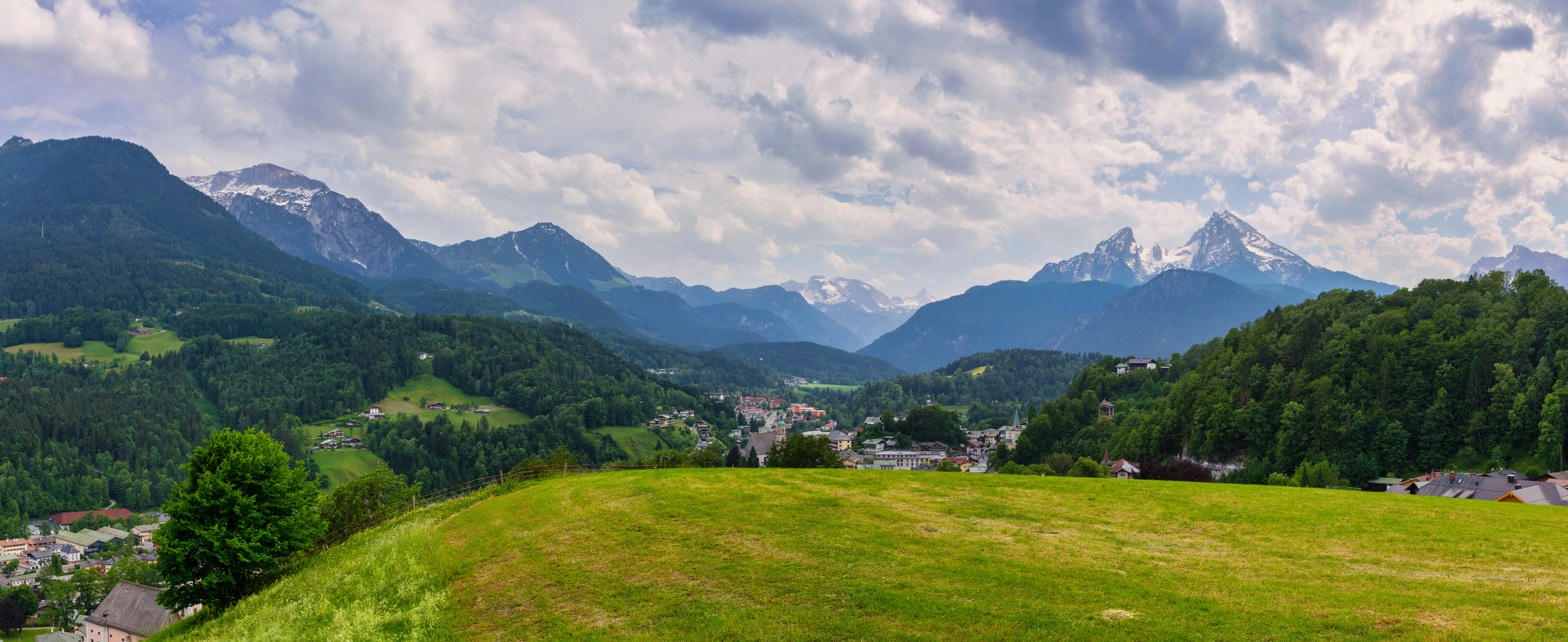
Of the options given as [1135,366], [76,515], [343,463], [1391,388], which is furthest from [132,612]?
[1135,366]

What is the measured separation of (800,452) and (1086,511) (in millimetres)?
34552

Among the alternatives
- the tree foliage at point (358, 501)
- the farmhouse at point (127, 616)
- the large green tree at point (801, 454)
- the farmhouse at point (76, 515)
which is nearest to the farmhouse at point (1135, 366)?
the large green tree at point (801, 454)

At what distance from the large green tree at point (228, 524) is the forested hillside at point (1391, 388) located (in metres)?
83.2

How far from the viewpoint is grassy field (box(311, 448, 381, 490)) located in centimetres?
14062

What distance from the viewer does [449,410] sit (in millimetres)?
189875

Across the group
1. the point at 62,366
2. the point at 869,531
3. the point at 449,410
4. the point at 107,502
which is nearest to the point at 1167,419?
the point at 869,531

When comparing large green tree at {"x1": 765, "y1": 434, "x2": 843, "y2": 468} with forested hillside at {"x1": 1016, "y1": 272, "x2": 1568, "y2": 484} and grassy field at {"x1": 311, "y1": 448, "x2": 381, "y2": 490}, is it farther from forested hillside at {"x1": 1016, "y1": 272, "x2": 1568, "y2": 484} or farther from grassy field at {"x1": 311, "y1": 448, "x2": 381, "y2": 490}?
grassy field at {"x1": 311, "y1": 448, "x2": 381, "y2": 490}

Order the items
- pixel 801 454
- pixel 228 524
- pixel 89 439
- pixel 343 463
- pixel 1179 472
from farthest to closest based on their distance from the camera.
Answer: pixel 89 439
pixel 343 463
pixel 801 454
pixel 1179 472
pixel 228 524

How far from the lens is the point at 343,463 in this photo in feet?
486

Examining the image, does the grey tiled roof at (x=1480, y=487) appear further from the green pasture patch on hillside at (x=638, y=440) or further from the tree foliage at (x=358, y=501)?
the green pasture patch on hillside at (x=638, y=440)

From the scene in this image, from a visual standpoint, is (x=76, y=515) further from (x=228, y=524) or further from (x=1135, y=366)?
(x=1135, y=366)

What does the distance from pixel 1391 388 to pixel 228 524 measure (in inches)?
3724

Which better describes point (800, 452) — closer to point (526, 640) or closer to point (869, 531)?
point (869, 531)

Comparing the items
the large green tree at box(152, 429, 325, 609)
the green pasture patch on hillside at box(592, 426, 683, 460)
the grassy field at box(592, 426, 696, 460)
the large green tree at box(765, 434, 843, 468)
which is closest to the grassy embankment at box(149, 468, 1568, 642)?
the large green tree at box(152, 429, 325, 609)
